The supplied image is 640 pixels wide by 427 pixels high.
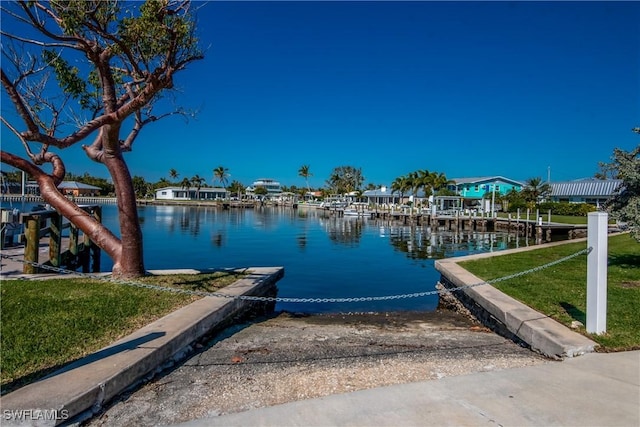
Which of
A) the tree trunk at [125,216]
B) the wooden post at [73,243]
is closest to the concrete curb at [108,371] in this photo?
the tree trunk at [125,216]

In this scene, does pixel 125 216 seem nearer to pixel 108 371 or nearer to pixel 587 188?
pixel 108 371

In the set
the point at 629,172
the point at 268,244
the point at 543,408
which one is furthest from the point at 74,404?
the point at 268,244

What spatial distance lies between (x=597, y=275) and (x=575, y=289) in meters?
3.26

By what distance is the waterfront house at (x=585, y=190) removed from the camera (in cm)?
6300

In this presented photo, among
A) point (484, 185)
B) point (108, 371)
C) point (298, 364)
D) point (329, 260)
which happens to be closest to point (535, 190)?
point (484, 185)

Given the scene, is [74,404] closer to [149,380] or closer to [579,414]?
[149,380]

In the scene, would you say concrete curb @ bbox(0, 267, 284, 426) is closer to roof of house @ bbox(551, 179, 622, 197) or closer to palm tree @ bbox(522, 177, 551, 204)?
palm tree @ bbox(522, 177, 551, 204)

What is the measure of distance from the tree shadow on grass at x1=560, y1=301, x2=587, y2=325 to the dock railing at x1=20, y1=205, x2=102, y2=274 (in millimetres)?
8183

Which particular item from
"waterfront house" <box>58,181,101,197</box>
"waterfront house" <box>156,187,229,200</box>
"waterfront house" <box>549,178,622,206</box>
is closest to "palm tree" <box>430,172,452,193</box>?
"waterfront house" <box>549,178,622,206</box>

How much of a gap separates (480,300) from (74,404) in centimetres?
681

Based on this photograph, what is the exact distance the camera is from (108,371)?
14.0ft

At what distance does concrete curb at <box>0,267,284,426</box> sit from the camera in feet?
11.6

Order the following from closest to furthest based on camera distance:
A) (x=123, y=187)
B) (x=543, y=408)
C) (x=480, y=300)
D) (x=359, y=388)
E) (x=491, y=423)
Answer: (x=491, y=423)
(x=543, y=408)
(x=359, y=388)
(x=480, y=300)
(x=123, y=187)

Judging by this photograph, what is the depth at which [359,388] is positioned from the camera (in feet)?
14.7
